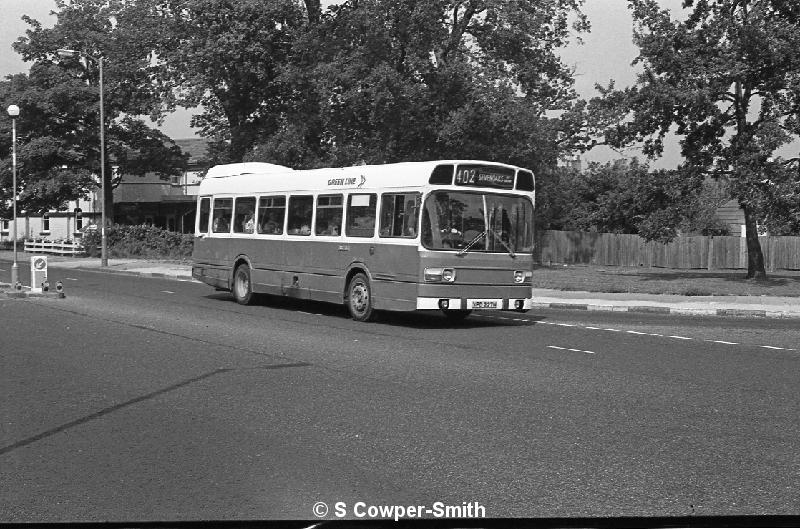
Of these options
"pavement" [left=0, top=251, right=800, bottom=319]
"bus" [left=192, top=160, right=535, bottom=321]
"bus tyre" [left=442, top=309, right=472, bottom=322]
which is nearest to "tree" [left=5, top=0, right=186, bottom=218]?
"pavement" [left=0, top=251, right=800, bottom=319]

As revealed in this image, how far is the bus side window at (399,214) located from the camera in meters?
17.0

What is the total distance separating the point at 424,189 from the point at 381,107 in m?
19.9

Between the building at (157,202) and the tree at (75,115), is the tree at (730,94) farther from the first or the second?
the building at (157,202)

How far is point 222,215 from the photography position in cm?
2314

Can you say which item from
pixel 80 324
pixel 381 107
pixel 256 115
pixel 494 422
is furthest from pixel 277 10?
pixel 494 422

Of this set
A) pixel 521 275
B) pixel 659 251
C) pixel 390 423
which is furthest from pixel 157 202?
pixel 390 423

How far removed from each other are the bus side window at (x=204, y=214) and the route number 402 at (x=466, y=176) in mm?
8726

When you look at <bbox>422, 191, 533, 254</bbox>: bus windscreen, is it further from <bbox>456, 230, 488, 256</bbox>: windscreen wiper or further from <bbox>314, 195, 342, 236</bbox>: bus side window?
<bbox>314, 195, 342, 236</bbox>: bus side window

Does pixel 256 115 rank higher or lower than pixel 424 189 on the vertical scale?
higher

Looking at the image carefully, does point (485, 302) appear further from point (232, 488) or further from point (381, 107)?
point (381, 107)

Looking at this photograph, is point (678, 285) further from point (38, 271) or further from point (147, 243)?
point (147, 243)

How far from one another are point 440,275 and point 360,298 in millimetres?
2126

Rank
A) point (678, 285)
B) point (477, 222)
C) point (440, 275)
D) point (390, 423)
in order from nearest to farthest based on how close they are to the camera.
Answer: point (390, 423), point (440, 275), point (477, 222), point (678, 285)

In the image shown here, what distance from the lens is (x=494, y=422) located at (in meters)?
8.35
